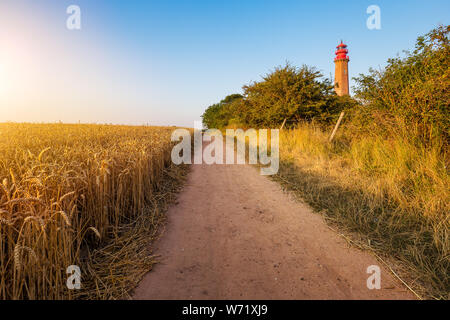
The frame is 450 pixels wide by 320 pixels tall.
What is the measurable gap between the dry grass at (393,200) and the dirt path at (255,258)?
1.04ft

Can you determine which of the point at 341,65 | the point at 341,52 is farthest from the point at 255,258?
the point at 341,52

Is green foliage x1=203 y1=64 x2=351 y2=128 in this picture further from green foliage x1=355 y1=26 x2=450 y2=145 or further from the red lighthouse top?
the red lighthouse top

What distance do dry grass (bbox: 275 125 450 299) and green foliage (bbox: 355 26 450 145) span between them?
454 millimetres

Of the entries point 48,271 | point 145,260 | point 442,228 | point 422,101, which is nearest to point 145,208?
point 145,260

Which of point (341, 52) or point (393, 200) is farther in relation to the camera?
point (341, 52)

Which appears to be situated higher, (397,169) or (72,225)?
(397,169)

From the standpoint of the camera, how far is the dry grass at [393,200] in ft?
6.67

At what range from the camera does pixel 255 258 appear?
2.05 m

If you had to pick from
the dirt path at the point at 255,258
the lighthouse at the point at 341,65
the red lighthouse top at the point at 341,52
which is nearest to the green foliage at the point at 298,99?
the dirt path at the point at 255,258

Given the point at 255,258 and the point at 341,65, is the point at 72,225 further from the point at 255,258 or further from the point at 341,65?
the point at 341,65

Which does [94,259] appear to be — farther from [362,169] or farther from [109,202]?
[362,169]

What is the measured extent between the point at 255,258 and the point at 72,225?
5.95ft

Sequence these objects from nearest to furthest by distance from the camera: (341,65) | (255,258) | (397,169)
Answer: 1. (255,258)
2. (397,169)
3. (341,65)

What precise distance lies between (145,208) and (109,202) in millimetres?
720
